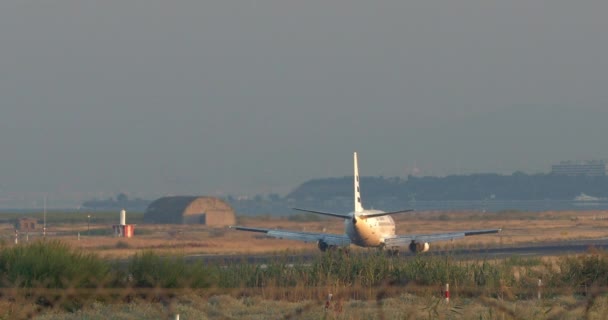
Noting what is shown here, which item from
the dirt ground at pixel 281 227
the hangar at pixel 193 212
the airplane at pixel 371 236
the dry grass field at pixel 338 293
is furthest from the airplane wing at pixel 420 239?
the hangar at pixel 193 212

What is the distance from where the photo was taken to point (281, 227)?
4225 inches

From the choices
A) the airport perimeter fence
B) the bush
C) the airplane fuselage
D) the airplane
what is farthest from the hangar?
the bush

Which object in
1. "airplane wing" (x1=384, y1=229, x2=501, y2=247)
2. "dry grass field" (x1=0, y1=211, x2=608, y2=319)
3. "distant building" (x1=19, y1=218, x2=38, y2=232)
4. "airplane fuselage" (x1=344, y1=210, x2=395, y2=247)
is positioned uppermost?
"distant building" (x1=19, y1=218, x2=38, y2=232)

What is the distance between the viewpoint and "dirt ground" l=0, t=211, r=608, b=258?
244 ft

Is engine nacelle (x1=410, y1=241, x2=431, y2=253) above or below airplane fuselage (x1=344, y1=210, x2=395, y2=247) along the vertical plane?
below

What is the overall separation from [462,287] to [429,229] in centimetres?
7499

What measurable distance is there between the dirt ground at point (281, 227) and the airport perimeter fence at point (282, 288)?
1805 centimetres

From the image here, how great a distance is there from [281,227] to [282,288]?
246 feet

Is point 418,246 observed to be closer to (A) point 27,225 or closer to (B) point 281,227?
(B) point 281,227

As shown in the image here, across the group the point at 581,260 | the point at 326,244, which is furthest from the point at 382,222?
the point at 581,260

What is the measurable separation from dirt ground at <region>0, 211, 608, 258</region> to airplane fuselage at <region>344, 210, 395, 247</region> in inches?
144

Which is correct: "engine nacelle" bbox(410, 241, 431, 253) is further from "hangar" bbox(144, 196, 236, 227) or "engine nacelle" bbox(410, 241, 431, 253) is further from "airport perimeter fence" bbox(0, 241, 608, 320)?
"hangar" bbox(144, 196, 236, 227)

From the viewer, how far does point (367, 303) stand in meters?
29.6

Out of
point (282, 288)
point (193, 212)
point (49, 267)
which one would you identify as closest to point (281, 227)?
point (193, 212)
